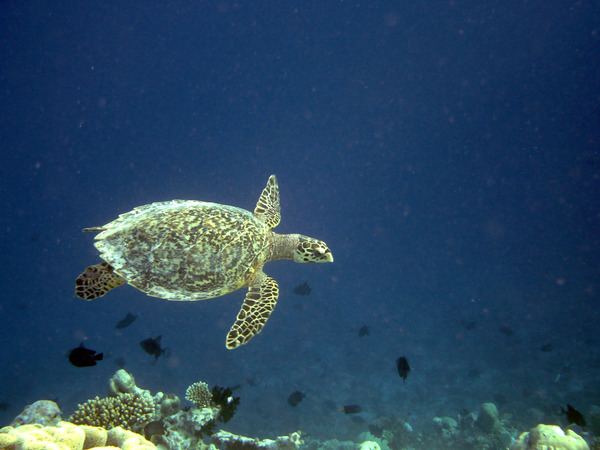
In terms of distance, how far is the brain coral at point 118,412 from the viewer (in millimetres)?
4402

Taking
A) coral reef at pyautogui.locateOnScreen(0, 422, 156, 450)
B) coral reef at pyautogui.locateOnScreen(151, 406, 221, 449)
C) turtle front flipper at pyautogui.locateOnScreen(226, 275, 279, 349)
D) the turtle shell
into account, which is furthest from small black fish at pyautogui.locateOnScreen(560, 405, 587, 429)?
coral reef at pyautogui.locateOnScreen(0, 422, 156, 450)

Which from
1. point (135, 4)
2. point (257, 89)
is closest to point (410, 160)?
point (257, 89)

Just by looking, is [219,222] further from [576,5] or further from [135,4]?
[576,5]

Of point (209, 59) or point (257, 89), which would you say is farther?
point (257, 89)

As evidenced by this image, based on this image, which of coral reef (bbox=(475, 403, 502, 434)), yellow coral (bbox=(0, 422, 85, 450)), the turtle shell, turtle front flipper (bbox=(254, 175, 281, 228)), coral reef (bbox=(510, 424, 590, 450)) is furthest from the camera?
coral reef (bbox=(475, 403, 502, 434))

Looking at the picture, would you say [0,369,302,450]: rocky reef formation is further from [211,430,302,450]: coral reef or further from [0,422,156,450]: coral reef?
[0,422,156,450]: coral reef

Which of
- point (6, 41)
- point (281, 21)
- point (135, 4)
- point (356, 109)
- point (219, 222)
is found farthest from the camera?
point (356, 109)

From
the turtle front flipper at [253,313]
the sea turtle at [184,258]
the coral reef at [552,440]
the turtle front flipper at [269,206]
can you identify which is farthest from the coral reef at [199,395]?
the coral reef at [552,440]

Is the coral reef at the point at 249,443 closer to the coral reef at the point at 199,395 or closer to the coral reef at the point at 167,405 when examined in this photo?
the coral reef at the point at 199,395

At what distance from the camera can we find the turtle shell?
488cm

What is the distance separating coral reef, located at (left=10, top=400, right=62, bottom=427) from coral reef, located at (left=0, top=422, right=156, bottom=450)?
6.62ft

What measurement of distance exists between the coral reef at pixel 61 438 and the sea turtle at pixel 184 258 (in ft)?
5.63

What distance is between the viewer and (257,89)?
75.7 meters

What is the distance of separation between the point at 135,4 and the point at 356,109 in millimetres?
51787
